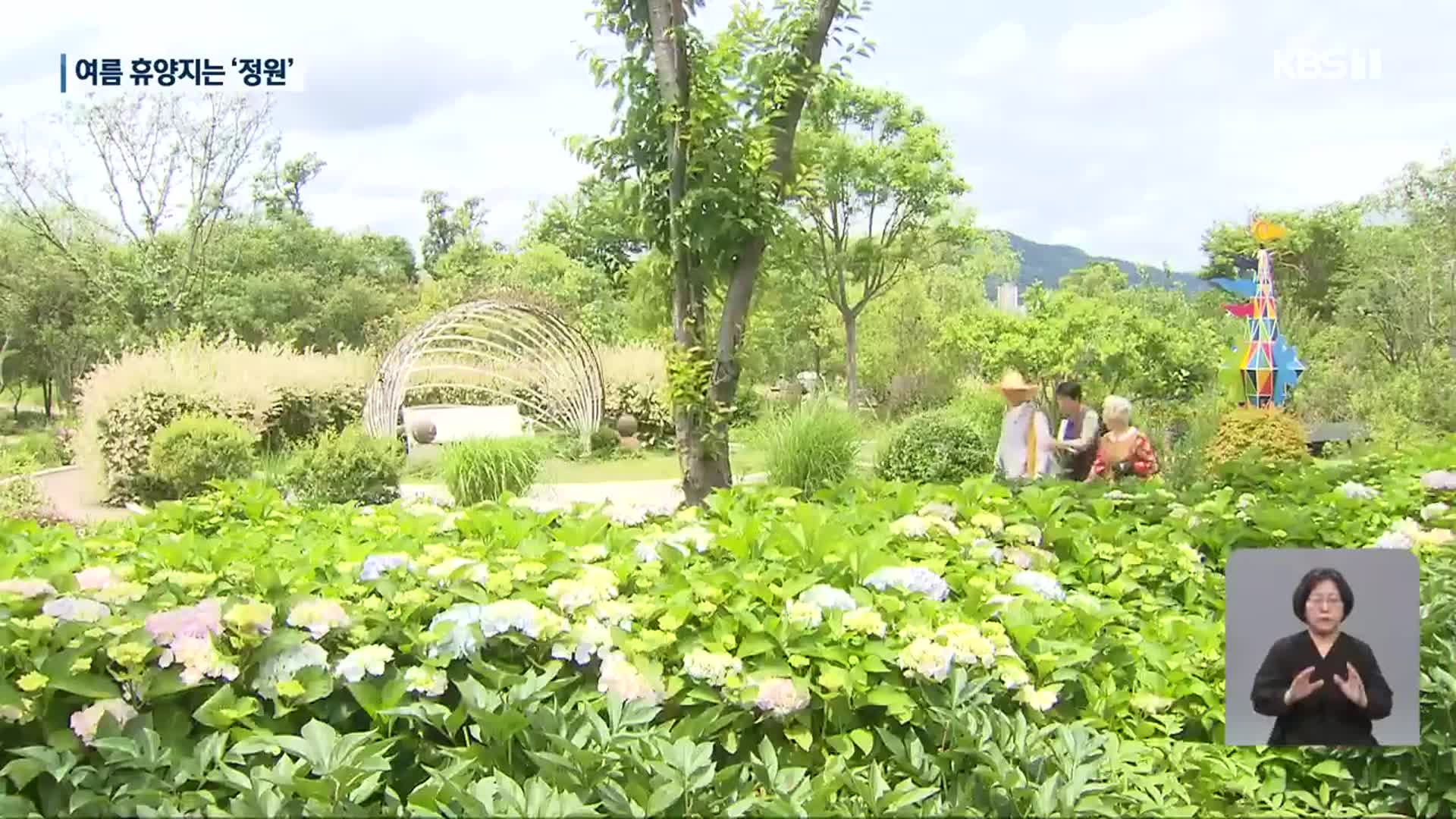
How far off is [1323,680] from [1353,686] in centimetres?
3

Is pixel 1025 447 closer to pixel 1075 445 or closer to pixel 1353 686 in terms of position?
pixel 1075 445

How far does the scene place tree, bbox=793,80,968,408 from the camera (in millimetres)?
2441

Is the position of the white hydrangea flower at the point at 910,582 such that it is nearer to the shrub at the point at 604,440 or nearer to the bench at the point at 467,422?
the shrub at the point at 604,440

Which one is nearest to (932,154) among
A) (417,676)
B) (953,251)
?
(953,251)

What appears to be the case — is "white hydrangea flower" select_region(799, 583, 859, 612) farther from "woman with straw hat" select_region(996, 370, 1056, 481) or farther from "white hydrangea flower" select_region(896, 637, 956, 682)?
"woman with straw hat" select_region(996, 370, 1056, 481)

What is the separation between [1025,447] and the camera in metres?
2.47

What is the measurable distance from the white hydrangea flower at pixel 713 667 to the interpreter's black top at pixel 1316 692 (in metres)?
0.61

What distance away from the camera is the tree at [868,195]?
2441 millimetres

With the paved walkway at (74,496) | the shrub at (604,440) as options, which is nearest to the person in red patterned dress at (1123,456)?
the shrub at (604,440)

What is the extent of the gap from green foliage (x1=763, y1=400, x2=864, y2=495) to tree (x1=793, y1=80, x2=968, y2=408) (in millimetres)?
214

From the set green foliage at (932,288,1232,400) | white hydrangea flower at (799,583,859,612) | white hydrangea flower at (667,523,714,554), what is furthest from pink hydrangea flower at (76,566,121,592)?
green foliage at (932,288,1232,400)

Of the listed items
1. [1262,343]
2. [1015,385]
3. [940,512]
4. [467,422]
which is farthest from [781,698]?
[467,422]

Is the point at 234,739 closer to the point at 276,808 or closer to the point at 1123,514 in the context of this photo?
the point at 276,808

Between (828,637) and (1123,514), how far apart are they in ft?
3.39
